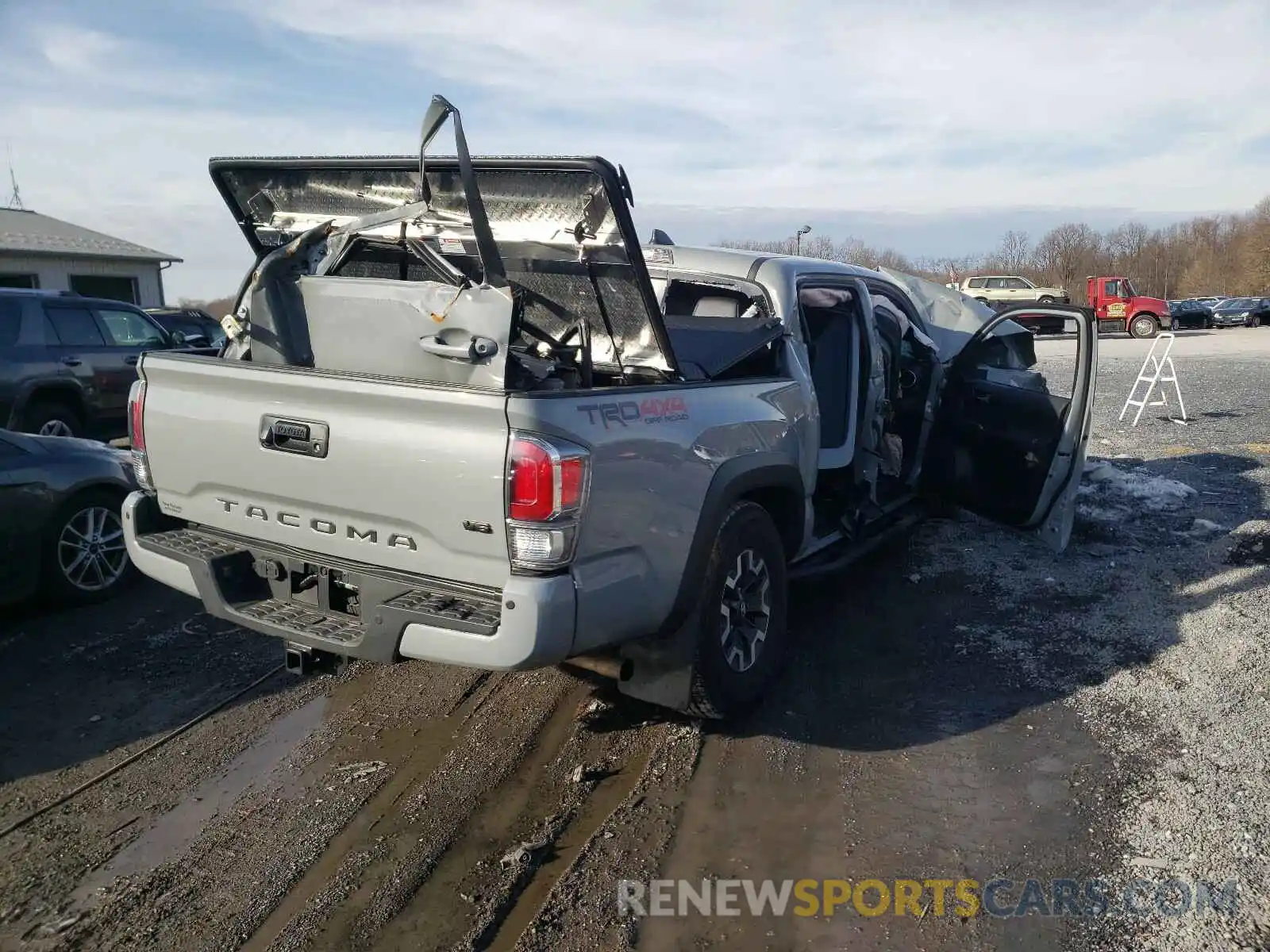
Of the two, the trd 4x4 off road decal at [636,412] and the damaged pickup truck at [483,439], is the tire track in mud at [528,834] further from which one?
the trd 4x4 off road decal at [636,412]

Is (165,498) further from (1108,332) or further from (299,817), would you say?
(1108,332)

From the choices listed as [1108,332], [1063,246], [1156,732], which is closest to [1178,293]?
[1063,246]

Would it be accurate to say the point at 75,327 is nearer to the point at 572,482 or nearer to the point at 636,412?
the point at 636,412

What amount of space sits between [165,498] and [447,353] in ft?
4.98

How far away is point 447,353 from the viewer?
3.34 metres

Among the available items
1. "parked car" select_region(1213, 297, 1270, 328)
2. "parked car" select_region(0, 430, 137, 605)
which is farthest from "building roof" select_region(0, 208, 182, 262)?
"parked car" select_region(1213, 297, 1270, 328)

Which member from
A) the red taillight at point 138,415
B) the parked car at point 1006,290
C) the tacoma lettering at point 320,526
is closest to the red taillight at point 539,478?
the tacoma lettering at point 320,526

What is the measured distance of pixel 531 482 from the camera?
2961 mm

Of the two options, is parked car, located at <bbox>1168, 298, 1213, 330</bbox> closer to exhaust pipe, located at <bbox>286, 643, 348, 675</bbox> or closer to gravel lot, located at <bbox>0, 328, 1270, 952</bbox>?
gravel lot, located at <bbox>0, 328, 1270, 952</bbox>

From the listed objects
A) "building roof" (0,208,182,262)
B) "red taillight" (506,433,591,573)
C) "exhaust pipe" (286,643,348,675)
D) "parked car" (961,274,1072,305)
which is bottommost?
"exhaust pipe" (286,643,348,675)

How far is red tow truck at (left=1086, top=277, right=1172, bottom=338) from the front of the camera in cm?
3588

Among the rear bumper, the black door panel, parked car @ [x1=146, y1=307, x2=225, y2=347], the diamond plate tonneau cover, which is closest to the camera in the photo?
the rear bumper

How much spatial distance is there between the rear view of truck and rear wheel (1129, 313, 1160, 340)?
Answer: 37254mm

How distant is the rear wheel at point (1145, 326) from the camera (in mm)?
35969
